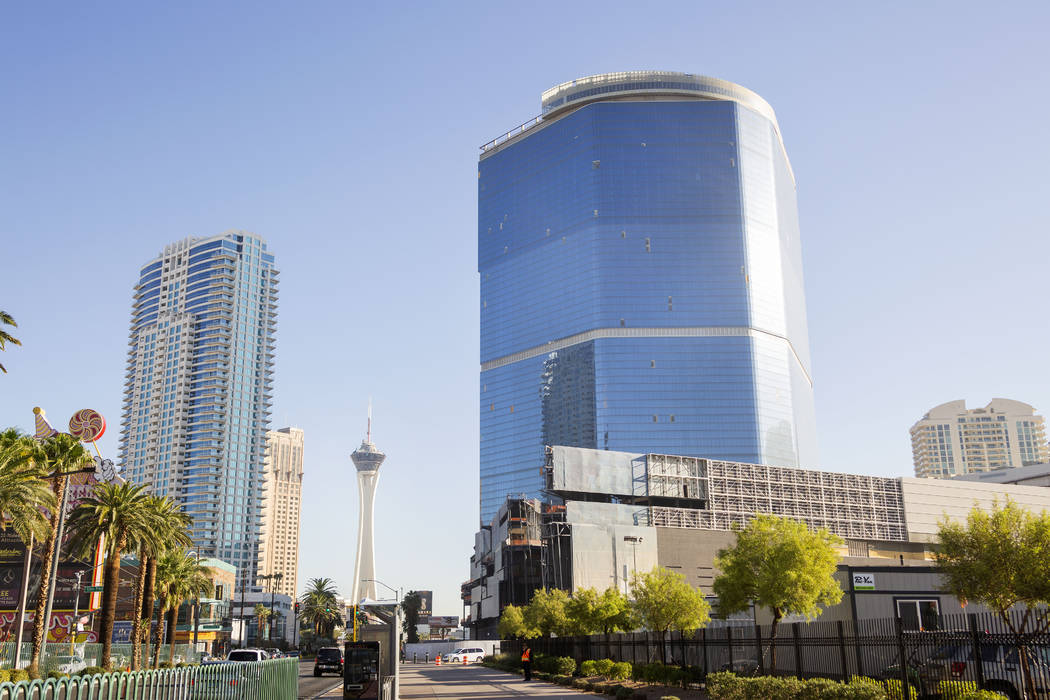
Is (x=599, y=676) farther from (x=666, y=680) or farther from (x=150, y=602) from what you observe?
(x=150, y=602)

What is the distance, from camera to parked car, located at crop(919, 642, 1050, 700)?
26.2 metres

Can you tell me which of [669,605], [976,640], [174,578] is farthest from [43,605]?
[976,640]

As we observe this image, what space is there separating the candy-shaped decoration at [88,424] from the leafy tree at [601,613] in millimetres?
55878

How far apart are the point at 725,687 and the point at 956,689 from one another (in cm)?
780

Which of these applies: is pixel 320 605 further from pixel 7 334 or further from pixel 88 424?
pixel 7 334

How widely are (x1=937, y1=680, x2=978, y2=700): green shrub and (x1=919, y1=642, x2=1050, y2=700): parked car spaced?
288 mm

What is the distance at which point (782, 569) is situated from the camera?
42.1 meters

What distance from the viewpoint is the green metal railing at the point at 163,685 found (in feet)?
33.8

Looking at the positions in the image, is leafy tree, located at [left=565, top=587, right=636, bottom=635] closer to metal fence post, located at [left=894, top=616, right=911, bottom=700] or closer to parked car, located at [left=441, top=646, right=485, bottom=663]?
metal fence post, located at [left=894, top=616, right=911, bottom=700]

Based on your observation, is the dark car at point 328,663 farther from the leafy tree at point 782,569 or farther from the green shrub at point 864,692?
the green shrub at point 864,692

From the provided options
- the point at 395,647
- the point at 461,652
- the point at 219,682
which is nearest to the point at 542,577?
the point at 461,652

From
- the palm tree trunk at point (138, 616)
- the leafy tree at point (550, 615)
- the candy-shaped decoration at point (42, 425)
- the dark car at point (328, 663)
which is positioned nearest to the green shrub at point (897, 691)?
the palm tree trunk at point (138, 616)

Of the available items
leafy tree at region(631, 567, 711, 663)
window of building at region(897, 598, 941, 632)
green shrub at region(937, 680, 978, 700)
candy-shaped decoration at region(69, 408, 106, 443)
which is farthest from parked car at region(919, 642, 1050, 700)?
candy-shaped decoration at region(69, 408, 106, 443)

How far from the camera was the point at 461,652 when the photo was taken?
113m
